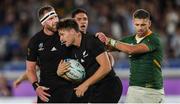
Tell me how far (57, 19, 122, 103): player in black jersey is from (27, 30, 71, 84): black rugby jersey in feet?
1.48

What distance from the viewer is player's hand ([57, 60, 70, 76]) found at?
864cm

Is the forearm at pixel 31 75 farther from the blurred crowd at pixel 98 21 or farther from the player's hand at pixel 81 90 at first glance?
the blurred crowd at pixel 98 21

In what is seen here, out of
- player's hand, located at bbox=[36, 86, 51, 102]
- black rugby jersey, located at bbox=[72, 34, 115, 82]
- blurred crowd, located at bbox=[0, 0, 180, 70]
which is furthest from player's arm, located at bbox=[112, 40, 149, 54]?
blurred crowd, located at bbox=[0, 0, 180, 70]

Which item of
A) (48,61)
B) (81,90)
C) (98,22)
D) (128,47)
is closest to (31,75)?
(48,61)

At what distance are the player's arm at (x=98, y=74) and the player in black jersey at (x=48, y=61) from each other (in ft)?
2.18

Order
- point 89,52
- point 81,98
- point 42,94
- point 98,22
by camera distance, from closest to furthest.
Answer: point 89,52, point 81,98, point 42,94, point 98,22

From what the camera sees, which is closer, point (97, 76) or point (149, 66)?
point (97, 76)

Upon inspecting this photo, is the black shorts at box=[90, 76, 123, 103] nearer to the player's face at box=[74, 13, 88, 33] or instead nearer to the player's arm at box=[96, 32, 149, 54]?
the player's arm at box=[96, 32, 149, 54]

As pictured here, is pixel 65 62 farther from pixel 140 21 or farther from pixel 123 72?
pixel 123 72

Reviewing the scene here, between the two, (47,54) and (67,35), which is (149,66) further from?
(47,54)

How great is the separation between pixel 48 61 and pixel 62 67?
43 cm

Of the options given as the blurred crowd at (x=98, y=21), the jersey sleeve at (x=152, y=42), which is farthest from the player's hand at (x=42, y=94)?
the blurred crowd at (x=98, y=21)

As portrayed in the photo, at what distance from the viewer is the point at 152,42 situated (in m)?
8.77

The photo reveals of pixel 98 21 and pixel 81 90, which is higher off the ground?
pixel 81 90
